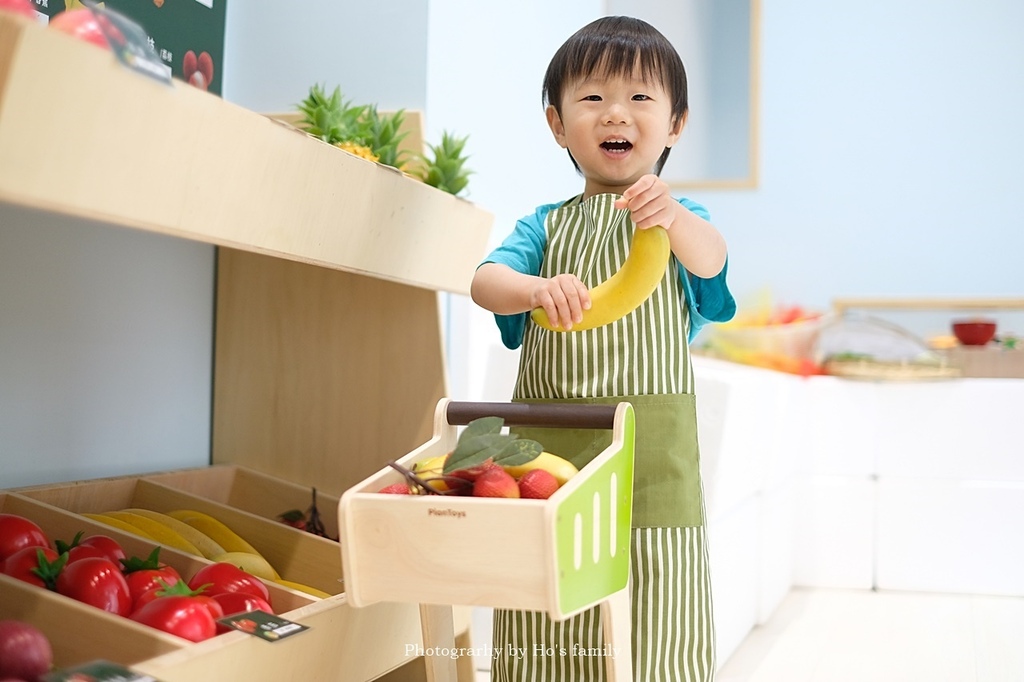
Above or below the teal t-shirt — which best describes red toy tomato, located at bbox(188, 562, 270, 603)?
below

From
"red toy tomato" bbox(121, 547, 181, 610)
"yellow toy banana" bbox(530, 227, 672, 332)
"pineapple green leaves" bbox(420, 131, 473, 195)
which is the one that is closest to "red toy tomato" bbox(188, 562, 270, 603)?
"red toy tomato" bbox(121, 547, 181, 610)

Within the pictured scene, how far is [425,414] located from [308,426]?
26 cm

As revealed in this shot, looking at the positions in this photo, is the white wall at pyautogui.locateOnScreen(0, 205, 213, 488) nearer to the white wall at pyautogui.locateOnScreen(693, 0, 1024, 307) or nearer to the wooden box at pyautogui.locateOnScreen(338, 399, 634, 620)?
the wooden box at pyautogui.locateOnScreen(338, 399, 634, 620)

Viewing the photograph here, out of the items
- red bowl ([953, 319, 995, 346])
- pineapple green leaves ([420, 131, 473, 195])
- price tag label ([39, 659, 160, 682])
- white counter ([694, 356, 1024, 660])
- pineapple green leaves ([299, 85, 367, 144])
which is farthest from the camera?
red bowl ([953, 319, 995, 346])

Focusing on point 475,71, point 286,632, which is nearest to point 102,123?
point 286,632

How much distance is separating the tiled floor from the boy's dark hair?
1.29 m

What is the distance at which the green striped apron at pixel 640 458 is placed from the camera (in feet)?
4.24

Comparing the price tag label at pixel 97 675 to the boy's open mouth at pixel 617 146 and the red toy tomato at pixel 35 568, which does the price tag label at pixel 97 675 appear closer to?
the red toy tomato at pixel 35 568

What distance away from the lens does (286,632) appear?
1.17 m

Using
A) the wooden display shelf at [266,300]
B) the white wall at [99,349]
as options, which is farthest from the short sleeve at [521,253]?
the white wall at [99,349]

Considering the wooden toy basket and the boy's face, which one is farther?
the boy's face

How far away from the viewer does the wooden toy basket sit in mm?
981

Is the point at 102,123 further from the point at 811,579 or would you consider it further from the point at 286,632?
the point at 811,579

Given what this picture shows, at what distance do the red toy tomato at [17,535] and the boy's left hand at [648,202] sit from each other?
855 millimetres
